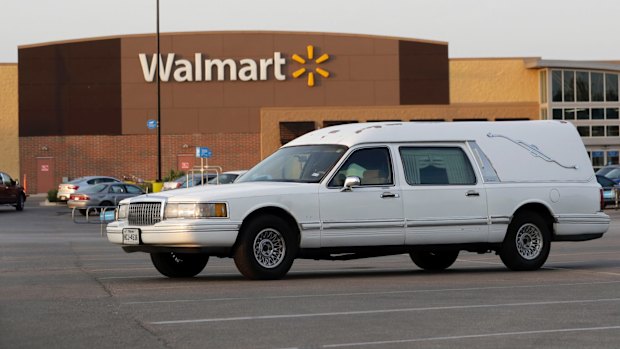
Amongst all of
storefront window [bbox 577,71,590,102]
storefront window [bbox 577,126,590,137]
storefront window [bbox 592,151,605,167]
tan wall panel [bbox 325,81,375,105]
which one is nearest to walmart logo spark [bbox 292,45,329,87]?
tan wall panel [bbox 325,81,375,105]

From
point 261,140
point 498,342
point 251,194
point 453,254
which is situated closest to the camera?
point 498,342

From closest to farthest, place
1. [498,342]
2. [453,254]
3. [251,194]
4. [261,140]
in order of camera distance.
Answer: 1. [498,342]
2. [251,194]
3. [453,254]
4. [261,140]

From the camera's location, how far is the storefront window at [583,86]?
2601 inches

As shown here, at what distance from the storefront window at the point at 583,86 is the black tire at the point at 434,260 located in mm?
50591

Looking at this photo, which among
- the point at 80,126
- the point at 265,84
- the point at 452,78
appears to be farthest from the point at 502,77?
the point at 80,126

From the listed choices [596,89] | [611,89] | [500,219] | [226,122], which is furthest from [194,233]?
[611,89]

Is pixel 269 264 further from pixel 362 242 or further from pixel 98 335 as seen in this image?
pixel 98 335

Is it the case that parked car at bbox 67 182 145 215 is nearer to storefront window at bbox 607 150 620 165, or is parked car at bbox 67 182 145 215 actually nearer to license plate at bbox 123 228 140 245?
license plate at bbox 123 228 140 245

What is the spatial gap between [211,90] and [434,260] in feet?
168

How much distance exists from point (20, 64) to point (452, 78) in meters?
23.9

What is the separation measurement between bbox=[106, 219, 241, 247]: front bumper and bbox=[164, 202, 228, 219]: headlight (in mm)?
72

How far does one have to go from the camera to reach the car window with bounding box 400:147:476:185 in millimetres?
15852

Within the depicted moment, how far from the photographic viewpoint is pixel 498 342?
924cm

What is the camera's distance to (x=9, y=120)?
6881cm
